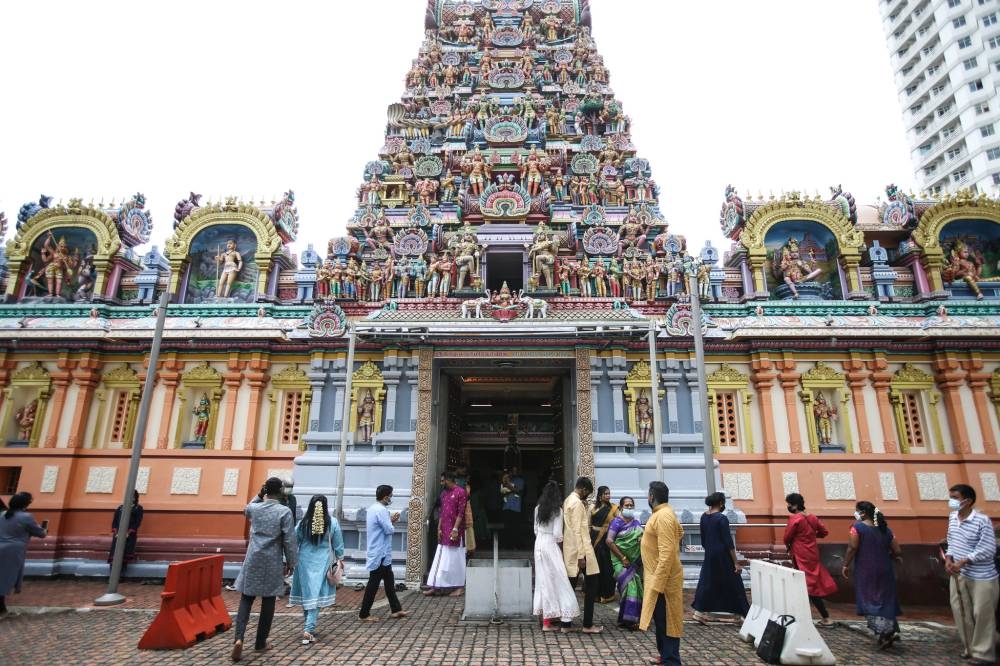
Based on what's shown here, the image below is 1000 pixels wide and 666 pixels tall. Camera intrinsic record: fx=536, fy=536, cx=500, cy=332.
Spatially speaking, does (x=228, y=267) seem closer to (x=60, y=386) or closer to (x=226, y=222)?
(x=226, y=222)

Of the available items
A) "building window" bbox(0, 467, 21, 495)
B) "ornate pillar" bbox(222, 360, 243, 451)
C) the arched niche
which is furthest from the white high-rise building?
"building window" bbox(0, 467, 21, 495)

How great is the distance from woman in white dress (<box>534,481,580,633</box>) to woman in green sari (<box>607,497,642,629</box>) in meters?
0.69

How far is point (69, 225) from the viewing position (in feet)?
48.1

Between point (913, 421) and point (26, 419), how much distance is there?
21522mm

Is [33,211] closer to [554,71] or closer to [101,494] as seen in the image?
[101,494]

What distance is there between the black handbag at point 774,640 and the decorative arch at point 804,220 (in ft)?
29.7

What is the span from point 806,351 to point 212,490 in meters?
14.4

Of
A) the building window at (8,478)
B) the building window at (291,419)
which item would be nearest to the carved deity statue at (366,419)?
the building window at (291,419)

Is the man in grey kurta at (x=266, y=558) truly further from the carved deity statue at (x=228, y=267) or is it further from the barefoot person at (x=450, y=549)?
the carved deity statue at (x=228, y=267)

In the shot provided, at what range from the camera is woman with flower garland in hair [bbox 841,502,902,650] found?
689 centimetres

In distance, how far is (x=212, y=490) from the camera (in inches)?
492

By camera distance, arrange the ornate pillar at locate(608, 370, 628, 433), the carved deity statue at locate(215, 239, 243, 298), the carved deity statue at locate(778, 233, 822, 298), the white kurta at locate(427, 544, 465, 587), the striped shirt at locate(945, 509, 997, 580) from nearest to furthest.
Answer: the striped shirt at locate(945, 509, 997, 580)
the white kurta at locate(427, 544, 465, 587)
the ornate pillar at locate(608, 370, 628, 433)
the carved deity statue at locate(778, 233, 822, 298)
the carved deity statue at locate(215, 239, 243, 298)

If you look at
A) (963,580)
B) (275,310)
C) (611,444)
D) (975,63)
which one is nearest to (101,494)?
(275,310)

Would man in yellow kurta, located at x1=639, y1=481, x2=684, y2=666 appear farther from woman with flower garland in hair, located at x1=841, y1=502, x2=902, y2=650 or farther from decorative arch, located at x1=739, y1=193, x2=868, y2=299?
decorative arch, located at x1=739, y1=193, x2=868, y2=299
